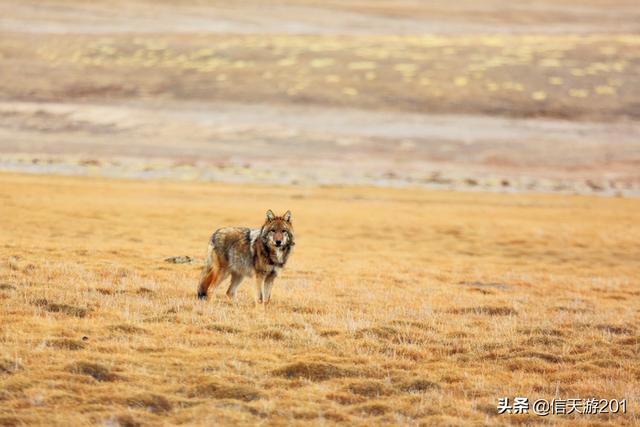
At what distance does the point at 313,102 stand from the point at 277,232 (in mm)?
66038

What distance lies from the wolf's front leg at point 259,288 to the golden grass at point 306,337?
0.22 metres

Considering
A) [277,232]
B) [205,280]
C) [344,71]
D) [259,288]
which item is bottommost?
[259,288]

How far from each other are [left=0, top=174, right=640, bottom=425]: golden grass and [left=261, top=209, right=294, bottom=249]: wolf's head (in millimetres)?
1146

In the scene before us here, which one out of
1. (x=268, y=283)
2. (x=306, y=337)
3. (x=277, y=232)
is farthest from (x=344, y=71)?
(x=306, y=337)

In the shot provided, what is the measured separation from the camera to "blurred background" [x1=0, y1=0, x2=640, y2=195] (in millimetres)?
60969

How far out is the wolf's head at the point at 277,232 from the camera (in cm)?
1434

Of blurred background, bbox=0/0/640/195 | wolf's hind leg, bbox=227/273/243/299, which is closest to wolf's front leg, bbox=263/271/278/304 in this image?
wolf's hind leg, bbox=227/273/243/299

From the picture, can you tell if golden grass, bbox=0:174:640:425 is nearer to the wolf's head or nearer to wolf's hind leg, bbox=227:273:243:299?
wolf's hind leg, bbox=227:273:243:299

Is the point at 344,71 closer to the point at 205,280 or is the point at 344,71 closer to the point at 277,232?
the point at 205,280

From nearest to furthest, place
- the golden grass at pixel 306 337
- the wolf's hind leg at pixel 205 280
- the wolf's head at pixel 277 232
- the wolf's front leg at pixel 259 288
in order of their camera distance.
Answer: the golden grass at pixel 306 337
the wolf's head at pixel 277 232
the wolf's front leg at pixel 259 288
the wolf's hind leg at pixel 205 280

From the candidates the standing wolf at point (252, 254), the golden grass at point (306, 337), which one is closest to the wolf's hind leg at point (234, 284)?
the standing wolf at point (252, 254)

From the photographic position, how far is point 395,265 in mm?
25766

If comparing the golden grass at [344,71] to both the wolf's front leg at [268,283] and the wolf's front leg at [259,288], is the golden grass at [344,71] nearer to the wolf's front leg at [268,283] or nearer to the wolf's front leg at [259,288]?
the wolf's front leg at [268,283]

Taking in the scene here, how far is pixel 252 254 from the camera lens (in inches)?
588
